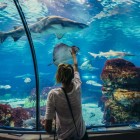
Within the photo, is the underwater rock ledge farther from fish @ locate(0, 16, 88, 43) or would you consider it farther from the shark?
fish @ locate(0, 16, 88, 43)

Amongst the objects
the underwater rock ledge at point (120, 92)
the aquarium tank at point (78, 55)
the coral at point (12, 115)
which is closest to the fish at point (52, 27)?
the aquarium tank at point (78, 55)

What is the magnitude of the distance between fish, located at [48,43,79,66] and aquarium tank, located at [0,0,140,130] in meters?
0.02

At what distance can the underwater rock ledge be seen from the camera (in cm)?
364

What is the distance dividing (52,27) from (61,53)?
1.38ft

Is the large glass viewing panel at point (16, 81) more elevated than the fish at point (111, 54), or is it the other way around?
the fish at point (111, 54)

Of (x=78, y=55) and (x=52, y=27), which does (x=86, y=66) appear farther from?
(x=52, y=27)

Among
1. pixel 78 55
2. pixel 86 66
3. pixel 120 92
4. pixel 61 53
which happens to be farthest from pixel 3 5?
pixel 120 92

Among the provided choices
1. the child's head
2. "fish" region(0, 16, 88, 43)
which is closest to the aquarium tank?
"fish" region(0, 16, 88, 43)

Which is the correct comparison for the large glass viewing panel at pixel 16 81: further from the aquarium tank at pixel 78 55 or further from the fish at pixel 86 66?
the fish at pixel 86 66

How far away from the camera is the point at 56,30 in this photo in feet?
12.0

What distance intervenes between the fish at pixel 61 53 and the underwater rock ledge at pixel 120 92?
0.60 metres

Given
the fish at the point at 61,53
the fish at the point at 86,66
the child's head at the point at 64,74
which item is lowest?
the fish at the point at 86,66

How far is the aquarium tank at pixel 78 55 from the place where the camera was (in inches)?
142

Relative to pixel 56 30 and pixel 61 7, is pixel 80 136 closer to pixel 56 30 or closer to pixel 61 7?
pixel 56 30
